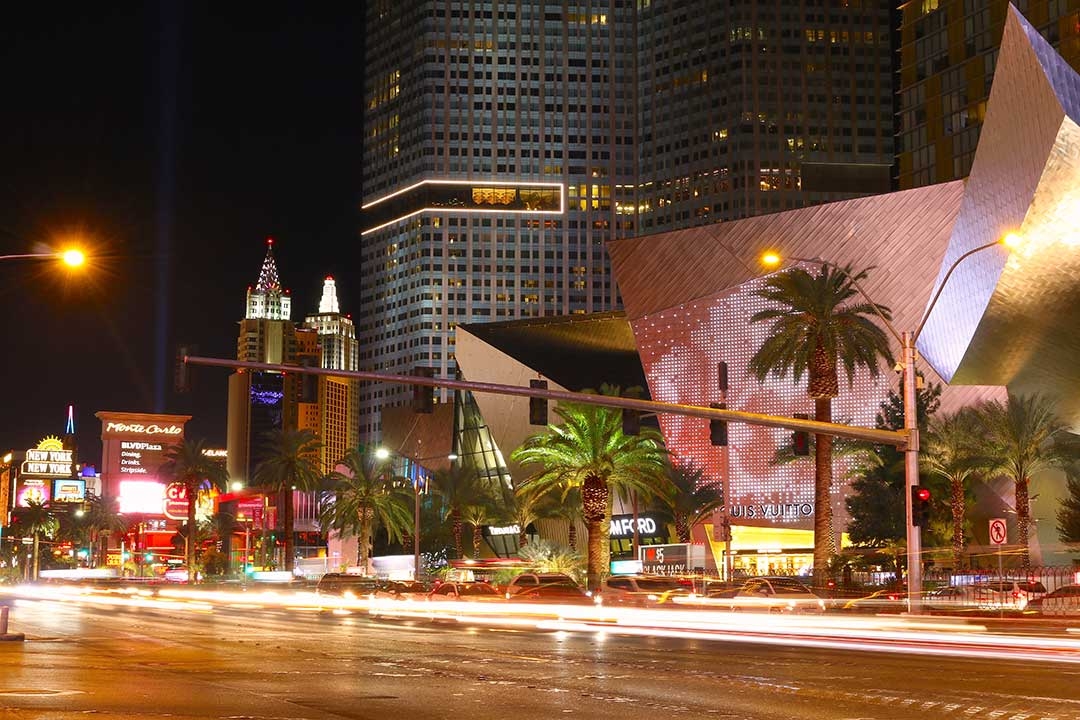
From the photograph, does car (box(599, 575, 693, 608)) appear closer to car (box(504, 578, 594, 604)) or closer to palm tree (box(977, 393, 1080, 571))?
car (box(504, 578, 594, 604))

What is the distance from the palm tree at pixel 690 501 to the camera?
255 feet

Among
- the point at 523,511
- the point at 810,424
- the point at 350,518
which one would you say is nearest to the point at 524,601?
the point at 810,424

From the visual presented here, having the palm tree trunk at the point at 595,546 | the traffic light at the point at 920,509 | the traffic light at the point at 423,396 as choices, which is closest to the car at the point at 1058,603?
the traffic light at the point at 920,509

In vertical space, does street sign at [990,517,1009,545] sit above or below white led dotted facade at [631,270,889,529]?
below

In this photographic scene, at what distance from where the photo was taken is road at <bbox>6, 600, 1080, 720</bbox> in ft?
50.1

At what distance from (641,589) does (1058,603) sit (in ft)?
42.1

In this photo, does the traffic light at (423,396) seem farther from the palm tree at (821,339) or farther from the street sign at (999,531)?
the palm tree at (821,339)

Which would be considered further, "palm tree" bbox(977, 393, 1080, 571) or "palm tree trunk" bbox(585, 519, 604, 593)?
"palm tree trunk" bbox(585, 519, 604, 593)

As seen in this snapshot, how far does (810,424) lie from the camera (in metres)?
32.1

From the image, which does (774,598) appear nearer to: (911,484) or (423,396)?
(911,484)

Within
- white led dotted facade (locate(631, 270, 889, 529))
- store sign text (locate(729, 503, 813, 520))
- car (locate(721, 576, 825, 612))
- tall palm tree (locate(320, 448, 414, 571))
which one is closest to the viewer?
car (locate(721, 576, 825, 612))

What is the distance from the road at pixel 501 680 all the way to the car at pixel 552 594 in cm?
1327

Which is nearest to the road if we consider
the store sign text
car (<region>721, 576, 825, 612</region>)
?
car (<region>721, 576, 825, 612</region>)

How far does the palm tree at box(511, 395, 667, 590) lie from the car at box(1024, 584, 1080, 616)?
22027mm
